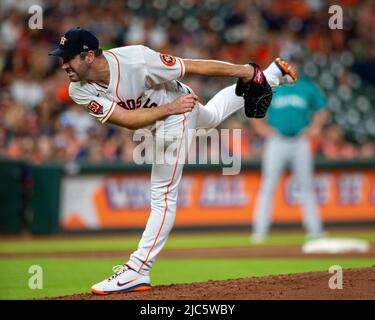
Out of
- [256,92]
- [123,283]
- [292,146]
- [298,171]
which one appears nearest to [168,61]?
[256,92]

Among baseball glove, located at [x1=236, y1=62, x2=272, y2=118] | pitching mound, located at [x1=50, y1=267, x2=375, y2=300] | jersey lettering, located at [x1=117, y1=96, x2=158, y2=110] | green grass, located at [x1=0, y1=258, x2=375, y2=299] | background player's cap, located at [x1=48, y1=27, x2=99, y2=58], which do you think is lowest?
green grass, located at [x1=0, y1=258, x2=375, y2=299]

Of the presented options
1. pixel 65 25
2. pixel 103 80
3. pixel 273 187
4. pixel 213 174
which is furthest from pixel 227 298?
pixel 65 25

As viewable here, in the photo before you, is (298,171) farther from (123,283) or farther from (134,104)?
(123,283)

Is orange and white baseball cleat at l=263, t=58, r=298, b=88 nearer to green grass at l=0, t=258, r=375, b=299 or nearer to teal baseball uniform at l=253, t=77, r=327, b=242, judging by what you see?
green grass at l=0, t=258, r=375, b=299

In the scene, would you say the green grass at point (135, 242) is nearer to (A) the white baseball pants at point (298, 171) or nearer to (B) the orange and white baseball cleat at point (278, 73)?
(A) the white baseball pants at point (298, 171)

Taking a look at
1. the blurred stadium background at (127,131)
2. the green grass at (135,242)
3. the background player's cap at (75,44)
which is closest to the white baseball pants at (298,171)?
the green grass at (135,242)

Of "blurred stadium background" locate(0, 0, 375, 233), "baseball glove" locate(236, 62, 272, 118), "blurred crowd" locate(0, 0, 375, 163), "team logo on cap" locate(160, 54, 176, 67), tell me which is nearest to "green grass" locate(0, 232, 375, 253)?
"blurred stadium background" locate(0, 0, 375, 233)

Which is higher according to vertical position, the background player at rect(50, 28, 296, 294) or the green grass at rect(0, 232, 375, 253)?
the background player at rect(50, 28, 296, 294)
